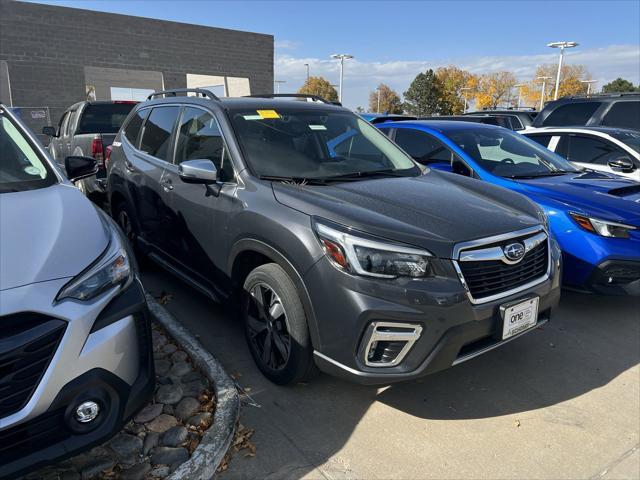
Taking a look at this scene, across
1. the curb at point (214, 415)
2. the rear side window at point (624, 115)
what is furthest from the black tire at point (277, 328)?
the rear side window at point (624, 115)

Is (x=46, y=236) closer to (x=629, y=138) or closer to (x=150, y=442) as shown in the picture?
(x=150, y=442)

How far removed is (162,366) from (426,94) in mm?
61694

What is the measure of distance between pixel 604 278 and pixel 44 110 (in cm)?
2000

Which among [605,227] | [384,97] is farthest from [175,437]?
[384,97]

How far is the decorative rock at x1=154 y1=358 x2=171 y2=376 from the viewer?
3169 mm

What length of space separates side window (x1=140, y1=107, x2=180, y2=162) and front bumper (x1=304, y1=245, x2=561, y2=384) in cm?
225

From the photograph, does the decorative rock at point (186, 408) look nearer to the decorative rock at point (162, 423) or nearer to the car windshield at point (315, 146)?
the decorative rock at point (162, 423)

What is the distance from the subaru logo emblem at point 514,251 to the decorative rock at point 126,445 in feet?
7.25

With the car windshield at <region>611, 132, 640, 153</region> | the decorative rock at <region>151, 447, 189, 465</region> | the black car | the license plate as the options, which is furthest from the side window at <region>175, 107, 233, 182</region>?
the black car

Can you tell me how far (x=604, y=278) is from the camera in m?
4.03

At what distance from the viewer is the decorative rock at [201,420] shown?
2.70 m

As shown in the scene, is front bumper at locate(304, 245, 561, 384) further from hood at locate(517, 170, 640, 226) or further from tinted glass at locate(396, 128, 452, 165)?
tinted glass at locate(396, 128, 452, 165)

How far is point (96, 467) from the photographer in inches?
92.5

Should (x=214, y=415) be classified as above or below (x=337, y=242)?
below
